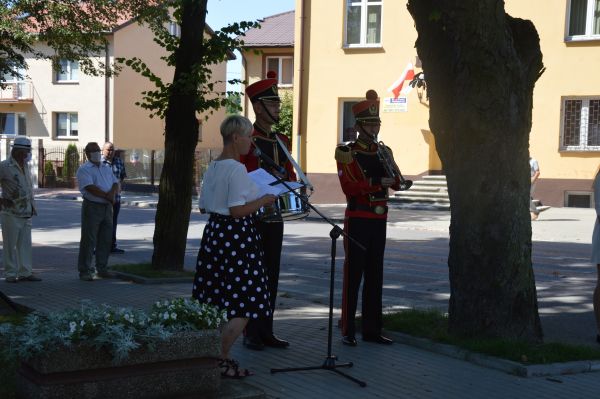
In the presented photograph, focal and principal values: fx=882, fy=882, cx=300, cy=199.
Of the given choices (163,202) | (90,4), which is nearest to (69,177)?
(90,4)

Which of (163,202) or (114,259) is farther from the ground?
(163,202)

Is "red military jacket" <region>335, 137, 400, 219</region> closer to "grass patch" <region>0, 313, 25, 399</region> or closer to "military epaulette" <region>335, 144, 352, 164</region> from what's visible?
"military epaulette" <region>335, 144, 352, 164</region>

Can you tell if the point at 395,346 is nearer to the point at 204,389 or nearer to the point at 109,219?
the point at 204,389

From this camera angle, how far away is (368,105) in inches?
304

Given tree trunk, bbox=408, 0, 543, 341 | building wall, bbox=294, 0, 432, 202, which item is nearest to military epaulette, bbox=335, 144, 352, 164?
tree trunk, bbox=408, 0, 543, 341

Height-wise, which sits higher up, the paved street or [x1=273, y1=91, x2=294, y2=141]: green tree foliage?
[x1=273, y1=91, x2=294, y2=141]: green tree foliage

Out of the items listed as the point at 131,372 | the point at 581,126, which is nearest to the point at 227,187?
the point at 131,372

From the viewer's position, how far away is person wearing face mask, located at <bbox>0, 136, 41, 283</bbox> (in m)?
11.8

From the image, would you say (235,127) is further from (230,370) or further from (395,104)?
(395,104)

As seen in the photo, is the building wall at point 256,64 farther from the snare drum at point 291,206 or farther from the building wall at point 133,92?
the snare drum at point 291,206

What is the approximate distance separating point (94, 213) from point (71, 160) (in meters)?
33.9

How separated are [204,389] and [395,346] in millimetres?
2539

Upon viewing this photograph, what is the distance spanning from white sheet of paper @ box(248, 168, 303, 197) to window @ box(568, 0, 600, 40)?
23.5m

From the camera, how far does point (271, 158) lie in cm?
739
